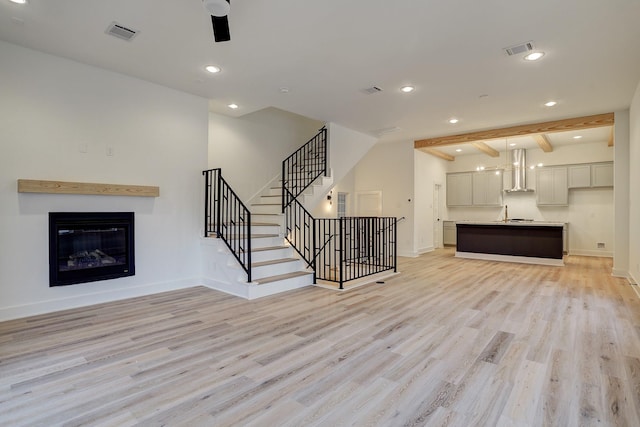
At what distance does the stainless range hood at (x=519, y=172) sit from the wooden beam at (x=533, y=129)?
3.17m

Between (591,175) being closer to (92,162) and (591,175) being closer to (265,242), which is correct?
(265,242)

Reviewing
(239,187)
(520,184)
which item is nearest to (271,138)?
(239,187)

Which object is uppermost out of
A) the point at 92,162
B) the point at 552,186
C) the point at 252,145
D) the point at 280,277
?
the point at 252,145

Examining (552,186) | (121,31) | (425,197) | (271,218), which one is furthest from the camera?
(425,197)

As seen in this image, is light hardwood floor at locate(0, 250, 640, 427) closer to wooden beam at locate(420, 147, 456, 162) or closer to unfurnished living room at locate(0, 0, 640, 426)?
unfurnished living room at locate(0, 0, 640, 426)

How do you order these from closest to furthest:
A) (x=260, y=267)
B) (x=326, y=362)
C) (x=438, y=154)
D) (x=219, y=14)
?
(x=219, y=14) < (x=326, y=362) < (x=260, y=267) < (x=438, y=154)

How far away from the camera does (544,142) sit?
28.5ft

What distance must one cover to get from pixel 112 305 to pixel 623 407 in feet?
16.5

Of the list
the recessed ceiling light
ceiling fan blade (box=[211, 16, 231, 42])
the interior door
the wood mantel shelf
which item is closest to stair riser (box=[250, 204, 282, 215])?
the wood mantel shelf

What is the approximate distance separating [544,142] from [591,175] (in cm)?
185

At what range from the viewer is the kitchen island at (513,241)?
7.45 m

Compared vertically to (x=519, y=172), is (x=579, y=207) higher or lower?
lower

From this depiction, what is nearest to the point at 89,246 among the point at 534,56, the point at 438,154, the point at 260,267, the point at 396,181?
the point at 260,267

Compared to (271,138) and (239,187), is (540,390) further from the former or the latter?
(271,138)
